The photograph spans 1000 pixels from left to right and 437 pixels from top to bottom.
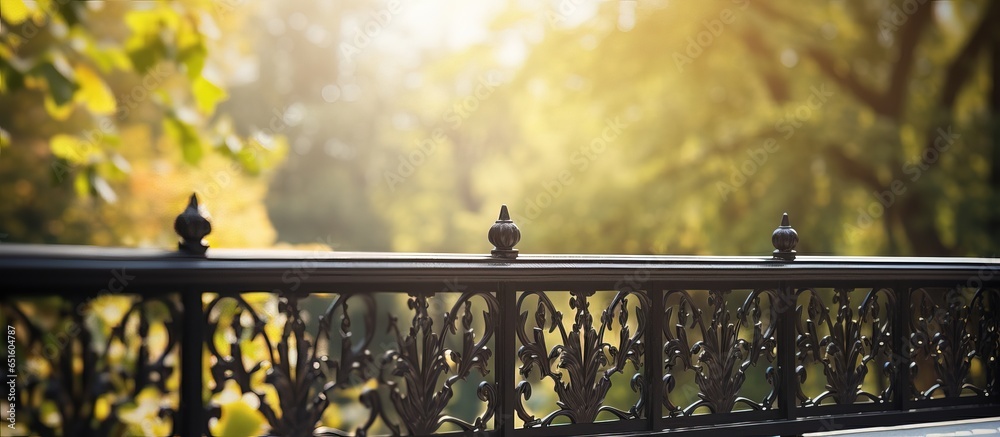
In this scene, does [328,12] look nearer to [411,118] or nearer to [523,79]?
[411,118]

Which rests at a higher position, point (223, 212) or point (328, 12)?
point (328, 12)

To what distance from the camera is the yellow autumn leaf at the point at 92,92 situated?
131 inches

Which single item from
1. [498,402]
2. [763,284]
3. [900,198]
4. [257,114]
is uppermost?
[257,114]

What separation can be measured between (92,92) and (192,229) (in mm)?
1095

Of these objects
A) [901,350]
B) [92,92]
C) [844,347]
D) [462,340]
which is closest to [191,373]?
[462,340]

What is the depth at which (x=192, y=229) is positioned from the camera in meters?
2.76

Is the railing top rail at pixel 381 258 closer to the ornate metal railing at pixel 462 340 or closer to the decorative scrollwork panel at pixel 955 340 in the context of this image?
the ornate metal railing at pixel 462 340

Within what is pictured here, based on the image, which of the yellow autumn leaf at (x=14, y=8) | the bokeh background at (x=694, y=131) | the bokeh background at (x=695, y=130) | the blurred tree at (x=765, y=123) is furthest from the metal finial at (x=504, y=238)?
the blurred tree at (x=765, y=123)

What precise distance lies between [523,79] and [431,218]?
1679 cm

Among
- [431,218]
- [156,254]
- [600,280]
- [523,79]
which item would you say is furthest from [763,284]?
[431,218]

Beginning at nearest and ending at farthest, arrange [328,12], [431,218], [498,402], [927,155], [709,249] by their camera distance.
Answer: [498,402] < [927,155] < [709,249] < [431,218] < [328,12]

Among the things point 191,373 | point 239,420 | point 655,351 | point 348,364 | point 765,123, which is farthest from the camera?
point 765,123

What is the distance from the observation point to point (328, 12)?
3616 centimetres

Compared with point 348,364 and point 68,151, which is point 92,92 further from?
point 348,364
